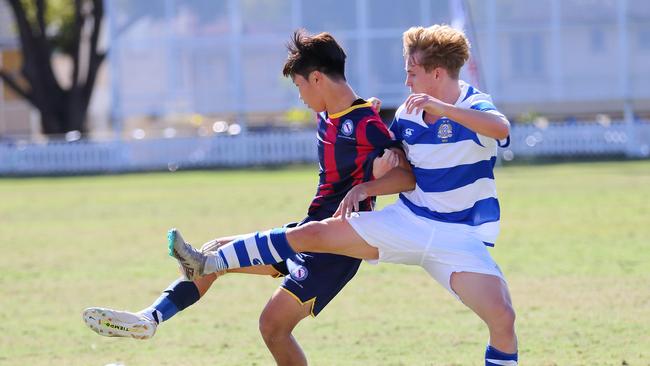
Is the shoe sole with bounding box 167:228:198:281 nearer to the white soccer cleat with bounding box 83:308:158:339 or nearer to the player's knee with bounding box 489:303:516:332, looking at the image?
the white soccer cleat with bounding box 83:308:158:339

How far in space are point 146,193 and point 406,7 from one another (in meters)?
13.4

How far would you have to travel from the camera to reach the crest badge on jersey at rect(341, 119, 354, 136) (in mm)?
5746

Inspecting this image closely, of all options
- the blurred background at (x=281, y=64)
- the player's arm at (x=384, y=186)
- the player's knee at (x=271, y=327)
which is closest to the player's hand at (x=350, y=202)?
the player's arm at (x=384, y=186)

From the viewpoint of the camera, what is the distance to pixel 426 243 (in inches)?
214

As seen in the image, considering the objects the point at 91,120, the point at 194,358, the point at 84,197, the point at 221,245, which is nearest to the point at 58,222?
the point at 84,197

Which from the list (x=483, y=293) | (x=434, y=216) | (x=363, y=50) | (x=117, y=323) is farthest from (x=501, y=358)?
(x=363, y=50)

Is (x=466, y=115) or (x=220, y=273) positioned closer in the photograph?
(x=466, y=115)

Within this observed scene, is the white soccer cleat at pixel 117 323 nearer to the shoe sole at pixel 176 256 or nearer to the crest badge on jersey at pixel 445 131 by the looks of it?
the shoe sole at pixel 176 256

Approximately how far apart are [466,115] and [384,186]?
611 millimetres

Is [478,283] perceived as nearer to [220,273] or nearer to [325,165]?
[325,165]

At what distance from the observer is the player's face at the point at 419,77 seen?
5547 millimetres

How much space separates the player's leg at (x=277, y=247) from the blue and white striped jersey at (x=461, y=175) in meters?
0.36

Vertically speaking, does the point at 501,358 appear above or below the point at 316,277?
below

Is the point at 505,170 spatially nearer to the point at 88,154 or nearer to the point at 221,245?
the point at 88,154
